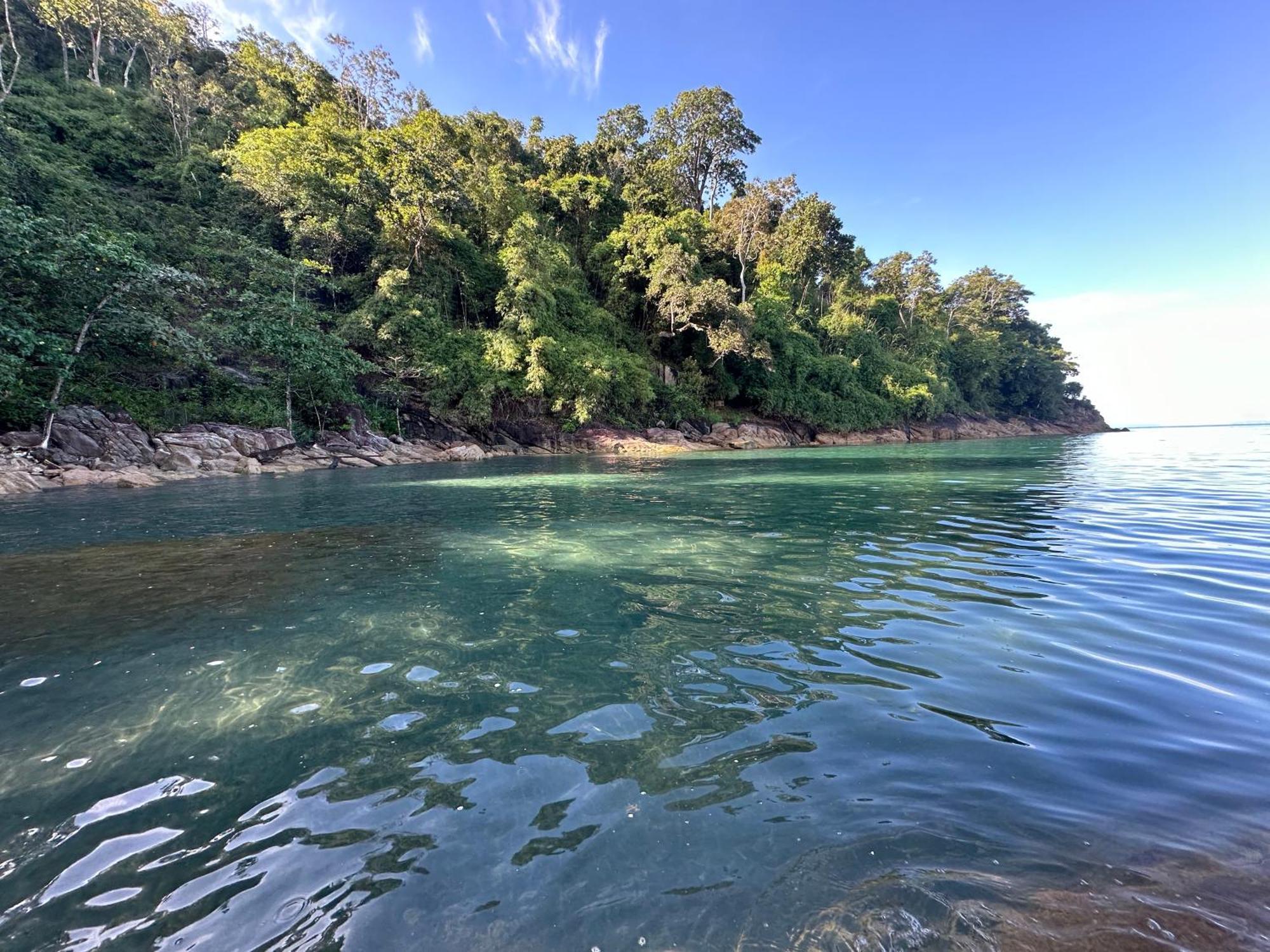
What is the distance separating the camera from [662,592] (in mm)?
5324

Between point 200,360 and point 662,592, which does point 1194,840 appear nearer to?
point 662,592

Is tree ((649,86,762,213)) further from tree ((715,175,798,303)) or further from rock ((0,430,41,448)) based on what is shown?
rock ((0,430,41,448))

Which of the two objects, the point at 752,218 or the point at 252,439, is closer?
the point at 252,439

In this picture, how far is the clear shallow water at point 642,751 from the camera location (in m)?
1.78

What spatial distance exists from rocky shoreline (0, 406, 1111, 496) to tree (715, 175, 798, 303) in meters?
12.3

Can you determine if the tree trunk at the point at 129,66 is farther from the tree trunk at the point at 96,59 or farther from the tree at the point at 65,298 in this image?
the tree at the point at 65,298

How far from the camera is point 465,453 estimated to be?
2656 centimetres

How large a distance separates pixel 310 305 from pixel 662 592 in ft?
86.2

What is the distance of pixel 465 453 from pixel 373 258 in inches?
494

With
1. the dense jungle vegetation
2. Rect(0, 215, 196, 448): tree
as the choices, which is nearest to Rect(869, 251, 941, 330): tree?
the dense jungle vegetation

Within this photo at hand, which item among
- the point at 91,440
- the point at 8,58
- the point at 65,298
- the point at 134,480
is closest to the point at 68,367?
the point at 65,298

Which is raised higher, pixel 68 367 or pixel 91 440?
pixel 68 367

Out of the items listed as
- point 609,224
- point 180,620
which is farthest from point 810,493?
point 609,224

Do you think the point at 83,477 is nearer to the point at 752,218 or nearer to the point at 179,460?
the point at 179,460
